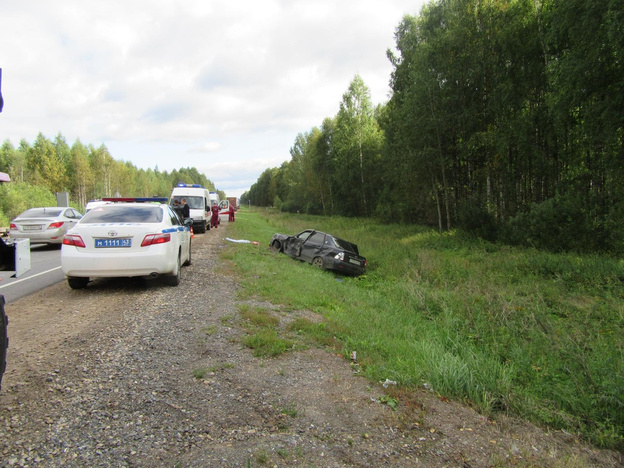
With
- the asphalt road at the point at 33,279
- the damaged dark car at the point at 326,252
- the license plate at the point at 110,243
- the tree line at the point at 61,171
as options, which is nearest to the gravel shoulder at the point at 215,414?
the license plate at the point at 110,243

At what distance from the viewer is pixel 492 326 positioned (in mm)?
6551

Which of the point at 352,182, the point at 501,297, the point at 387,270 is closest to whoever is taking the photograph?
the point at 501,297

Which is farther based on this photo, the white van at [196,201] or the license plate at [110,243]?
the white van at [196,201]

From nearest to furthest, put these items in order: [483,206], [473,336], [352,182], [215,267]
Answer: [473,336], [215,267], [483,206], [352,182]

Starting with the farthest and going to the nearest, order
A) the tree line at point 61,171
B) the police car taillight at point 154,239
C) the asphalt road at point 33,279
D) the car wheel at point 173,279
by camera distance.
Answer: the tree line at point 61,171 < the car wheel at point 173,279 < the asphalt road at point 33,279 < the police car taillight at point 154,239

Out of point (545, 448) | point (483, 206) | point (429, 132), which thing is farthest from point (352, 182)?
point (545, 448)

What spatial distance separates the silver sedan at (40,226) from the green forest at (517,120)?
17.6 meters

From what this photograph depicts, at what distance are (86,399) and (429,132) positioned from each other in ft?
66.4

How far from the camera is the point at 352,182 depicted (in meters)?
38.4

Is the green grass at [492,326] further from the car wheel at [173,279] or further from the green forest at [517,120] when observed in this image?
the green forest at [517,120]

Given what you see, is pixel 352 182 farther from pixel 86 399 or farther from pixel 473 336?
pixel 86 399

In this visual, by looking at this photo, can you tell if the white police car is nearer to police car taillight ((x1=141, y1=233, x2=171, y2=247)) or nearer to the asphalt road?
police car taillight ((x1=141, y1=233, x2=171, y2=247))

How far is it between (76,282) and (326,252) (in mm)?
7478

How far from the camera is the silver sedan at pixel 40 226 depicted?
487 inches
